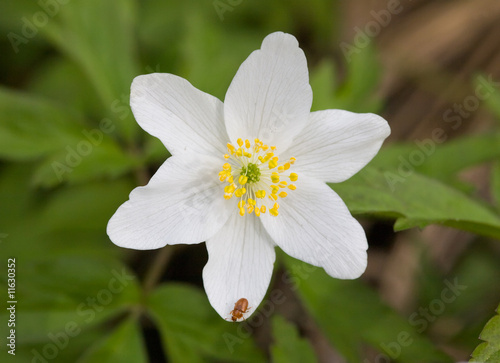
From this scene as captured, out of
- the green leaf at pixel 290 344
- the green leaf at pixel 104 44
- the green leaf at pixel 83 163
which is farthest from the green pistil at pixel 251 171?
the green leaf at pixel 104 44

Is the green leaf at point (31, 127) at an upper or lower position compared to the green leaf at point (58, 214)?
upper

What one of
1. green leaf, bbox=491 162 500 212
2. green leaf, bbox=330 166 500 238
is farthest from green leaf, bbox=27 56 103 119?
green leaf, bbox=491 162 500 212

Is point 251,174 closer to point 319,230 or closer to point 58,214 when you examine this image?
point 319,230

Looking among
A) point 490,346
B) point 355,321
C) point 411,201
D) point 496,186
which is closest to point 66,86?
point 355,321

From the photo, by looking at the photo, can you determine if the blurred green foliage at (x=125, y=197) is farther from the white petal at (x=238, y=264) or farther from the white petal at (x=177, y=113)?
the white petal at (x=177, y=113)

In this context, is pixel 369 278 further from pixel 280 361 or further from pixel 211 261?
pixel 211 261

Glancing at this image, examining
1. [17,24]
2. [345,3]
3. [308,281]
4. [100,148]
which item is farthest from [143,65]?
[308,281]
